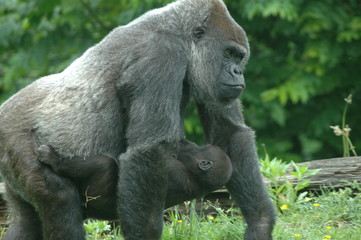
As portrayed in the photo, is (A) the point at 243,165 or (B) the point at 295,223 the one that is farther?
(B) the point at 295,223

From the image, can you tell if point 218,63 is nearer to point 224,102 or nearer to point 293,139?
point 224,102

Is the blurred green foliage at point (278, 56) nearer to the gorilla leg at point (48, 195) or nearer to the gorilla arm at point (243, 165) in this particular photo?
the gorilla arm at point (243, 165)

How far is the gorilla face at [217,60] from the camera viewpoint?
4.91 m

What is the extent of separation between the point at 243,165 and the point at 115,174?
3.22ft

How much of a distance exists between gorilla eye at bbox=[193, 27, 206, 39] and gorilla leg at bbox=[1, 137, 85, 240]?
1.42 metres

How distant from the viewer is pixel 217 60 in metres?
4.96

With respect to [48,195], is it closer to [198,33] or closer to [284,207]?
[198,33]

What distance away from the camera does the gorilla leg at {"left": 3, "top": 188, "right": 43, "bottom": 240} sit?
196 inches

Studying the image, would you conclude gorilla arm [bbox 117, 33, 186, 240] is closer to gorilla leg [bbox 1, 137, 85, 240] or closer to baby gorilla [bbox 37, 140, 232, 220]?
baby gorilla [bbox 37, 140, 232, 220]

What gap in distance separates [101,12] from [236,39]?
671 centimetres

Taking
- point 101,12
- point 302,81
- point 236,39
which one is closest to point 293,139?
point 302,81

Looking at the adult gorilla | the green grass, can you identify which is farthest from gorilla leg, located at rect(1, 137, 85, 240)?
the green grass

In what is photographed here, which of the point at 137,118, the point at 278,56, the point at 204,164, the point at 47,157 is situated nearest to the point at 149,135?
the point at 137,118

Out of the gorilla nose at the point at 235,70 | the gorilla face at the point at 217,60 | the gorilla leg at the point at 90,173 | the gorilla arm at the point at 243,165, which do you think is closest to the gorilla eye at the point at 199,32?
the gorilla face at the point at 217,60
